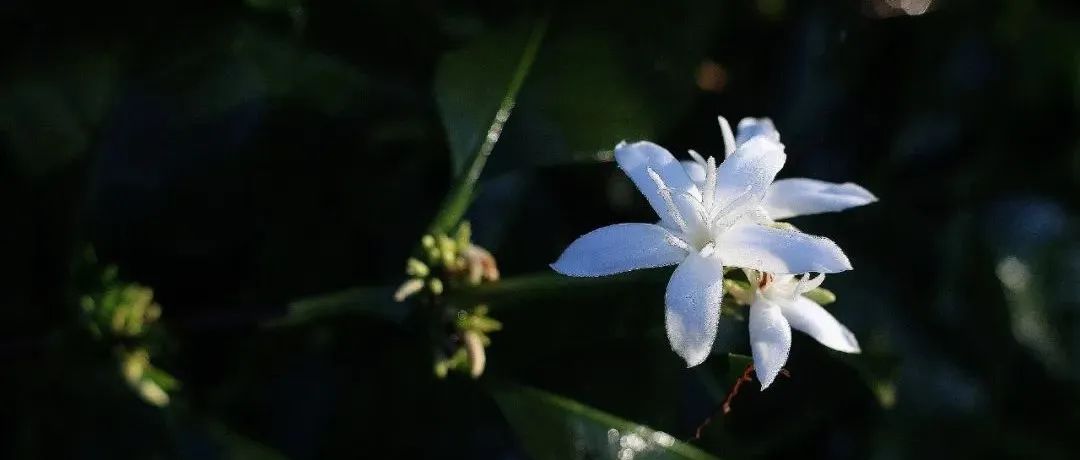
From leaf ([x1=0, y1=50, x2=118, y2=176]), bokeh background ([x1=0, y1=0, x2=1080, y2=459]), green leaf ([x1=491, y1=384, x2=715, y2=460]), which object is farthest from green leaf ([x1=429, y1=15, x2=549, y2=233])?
leaf ([x1=0, y1=50, x2=118, y2=176])

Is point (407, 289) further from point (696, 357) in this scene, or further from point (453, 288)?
point (696, 357)

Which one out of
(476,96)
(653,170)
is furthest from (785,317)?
(476,96)

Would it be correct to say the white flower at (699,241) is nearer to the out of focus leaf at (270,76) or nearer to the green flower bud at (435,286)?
the green flower bud at (435,286)

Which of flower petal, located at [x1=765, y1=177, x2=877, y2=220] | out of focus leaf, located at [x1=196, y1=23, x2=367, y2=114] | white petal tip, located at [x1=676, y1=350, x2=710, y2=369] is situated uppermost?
flower petal, located at [x1=765, y1=177, x2=877, y2=220]

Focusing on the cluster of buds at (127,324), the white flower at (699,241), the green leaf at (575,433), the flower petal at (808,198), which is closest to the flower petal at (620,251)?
the white flower at (699,241)

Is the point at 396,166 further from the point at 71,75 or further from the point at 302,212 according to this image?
the point at 71,75

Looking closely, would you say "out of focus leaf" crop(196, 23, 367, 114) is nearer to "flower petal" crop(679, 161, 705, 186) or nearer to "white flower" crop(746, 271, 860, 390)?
"flower petal" crop(679, 161, 705, 186)

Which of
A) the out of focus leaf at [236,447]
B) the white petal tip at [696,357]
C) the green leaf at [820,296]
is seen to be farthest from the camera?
the out of focus leaf at [236,447]
